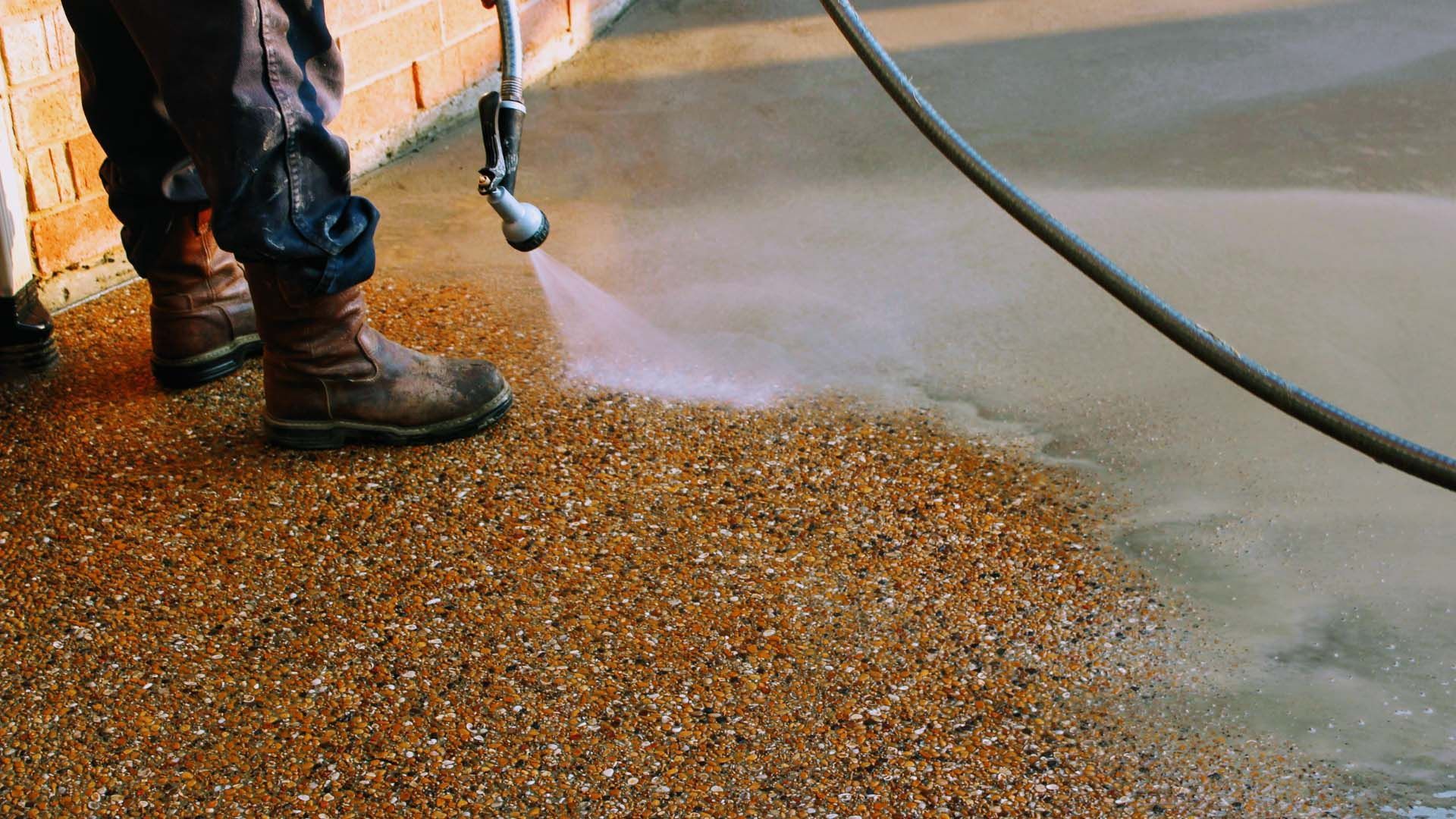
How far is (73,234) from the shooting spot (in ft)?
6.96

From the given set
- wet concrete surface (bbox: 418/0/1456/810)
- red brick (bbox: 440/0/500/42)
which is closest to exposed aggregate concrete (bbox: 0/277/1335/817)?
wet concrete surface (bbox: 418/0/1456/810)

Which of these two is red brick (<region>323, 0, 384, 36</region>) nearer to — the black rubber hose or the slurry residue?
the slurry residue

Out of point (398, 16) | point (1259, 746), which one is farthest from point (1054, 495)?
point (398, 16)

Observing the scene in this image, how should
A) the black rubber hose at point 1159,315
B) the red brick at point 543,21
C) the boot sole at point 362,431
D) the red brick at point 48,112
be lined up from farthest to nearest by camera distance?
the red brick at point 543,21
the red brick at point 48,112
the boot sole at point 362,431
the black rubber hose at point 1159,315

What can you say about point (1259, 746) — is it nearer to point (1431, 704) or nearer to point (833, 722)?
point (1431, 704)

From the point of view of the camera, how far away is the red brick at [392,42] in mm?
2580

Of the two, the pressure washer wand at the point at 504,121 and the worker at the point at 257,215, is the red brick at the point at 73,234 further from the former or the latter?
the pressure washer wand at the point at 504,121

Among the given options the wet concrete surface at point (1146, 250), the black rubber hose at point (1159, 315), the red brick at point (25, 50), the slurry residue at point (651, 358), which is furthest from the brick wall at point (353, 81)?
the black rubber hose at point (1159, 315)

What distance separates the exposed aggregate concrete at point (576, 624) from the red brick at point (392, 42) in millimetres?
923

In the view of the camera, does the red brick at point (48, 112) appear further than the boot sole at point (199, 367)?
Yes

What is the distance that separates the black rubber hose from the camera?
3.88 ft

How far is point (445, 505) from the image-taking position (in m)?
1.63

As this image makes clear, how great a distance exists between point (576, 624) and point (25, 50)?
128 centimetres

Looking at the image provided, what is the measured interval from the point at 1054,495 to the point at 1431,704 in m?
0.49
